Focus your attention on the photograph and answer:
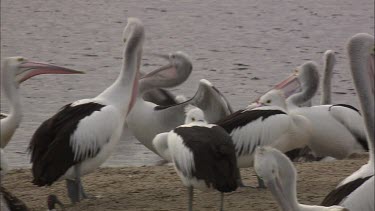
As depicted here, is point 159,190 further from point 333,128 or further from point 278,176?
point 278,176

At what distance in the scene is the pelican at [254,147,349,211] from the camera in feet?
17.5

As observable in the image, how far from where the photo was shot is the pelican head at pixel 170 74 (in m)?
10.2

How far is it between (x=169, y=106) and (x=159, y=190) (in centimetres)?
194

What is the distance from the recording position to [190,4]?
29703 mm

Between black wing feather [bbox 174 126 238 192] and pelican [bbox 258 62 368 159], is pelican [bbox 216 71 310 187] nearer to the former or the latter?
black wing feather [bbox 174 126 238 192]

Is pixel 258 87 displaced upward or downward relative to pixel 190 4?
upward

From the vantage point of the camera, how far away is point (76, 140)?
24.8 ft

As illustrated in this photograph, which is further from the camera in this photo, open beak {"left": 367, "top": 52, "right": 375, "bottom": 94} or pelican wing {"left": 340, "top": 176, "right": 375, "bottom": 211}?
open beak {"left": 367, "top": 52, "right": 375, "bottom": 94}

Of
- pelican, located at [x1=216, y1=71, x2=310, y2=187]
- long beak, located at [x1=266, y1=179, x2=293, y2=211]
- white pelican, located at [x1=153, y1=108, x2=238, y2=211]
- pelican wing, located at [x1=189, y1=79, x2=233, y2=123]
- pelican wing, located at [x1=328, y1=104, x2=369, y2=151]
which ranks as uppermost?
long beak, located at [x1=266, y1=179, x2=293, y2=211]

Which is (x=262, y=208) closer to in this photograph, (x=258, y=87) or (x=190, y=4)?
(x=258, y=87)

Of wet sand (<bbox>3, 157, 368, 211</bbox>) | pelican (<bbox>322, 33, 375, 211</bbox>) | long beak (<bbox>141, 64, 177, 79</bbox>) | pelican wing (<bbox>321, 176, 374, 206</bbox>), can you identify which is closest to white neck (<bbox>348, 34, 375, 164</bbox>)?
pelican (<bbox>322, 33, 375, 211</bbox>)

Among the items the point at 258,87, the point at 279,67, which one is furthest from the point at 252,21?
the point at 258,87

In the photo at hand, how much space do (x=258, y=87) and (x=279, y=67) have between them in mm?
2386

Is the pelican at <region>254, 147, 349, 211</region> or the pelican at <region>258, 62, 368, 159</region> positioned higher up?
the pelican at <region>254, 147, 349, 211</region>
